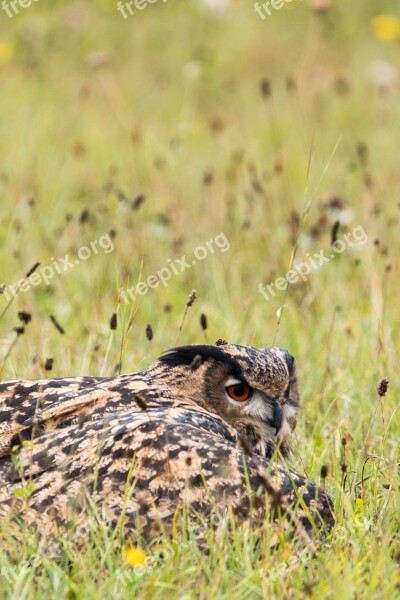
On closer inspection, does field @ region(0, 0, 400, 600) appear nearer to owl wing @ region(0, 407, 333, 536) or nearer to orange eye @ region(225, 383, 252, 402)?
owl wing @ region(0, 407, 333, 536)

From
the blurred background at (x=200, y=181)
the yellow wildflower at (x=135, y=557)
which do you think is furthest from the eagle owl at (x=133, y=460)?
the blurred background at (x=200, y=181)

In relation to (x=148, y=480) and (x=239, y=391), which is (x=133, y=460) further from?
(x=239, y=391)

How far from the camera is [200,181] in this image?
30.8ft

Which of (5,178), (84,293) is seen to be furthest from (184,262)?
(5,178)

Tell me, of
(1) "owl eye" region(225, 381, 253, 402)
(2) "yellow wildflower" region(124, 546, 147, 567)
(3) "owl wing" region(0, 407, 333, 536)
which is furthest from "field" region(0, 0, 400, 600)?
(1) "owl eye" region(225, 381, 253, 402)

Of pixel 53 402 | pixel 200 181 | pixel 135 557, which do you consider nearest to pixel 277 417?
pixel 53 402

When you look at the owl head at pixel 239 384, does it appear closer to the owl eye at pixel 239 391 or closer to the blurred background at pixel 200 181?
the owl eye at pixel 239 391

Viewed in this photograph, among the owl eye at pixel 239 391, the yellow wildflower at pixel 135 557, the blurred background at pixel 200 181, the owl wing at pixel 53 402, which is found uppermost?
the owl wing at pixel 53 402

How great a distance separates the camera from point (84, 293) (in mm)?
6980

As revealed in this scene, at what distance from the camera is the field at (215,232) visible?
3.65 meters

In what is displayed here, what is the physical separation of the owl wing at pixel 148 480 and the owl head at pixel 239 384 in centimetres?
53

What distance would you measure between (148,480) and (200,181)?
5.81 m

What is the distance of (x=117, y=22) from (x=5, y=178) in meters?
5.66

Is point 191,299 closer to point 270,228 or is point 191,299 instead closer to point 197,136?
point 270,228
